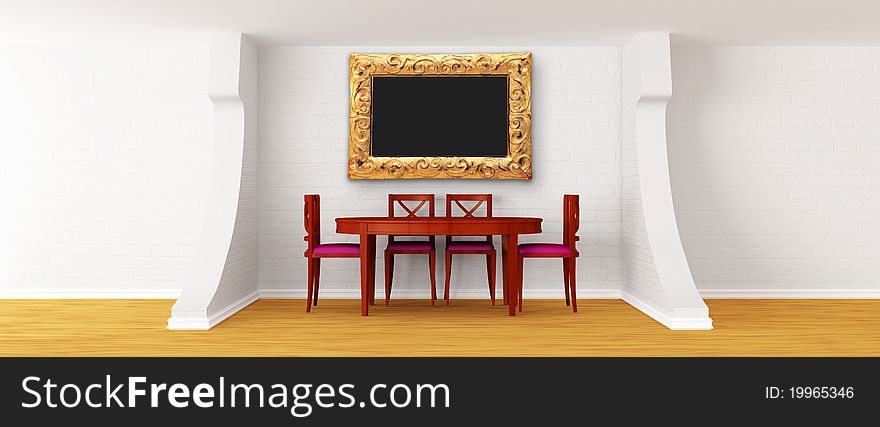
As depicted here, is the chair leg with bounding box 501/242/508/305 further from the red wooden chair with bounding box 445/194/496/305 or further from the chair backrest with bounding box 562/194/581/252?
the chair backrest with bounding box 562/194/581/252

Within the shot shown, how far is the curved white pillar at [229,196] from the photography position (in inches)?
199

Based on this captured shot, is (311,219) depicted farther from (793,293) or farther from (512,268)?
(793,293)

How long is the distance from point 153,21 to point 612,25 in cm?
361

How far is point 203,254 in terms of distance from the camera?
514cm

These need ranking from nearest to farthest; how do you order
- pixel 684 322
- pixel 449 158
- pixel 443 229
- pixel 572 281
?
pixel 684 322 → pixel 443 229 → pixel 572 281 → pixel 449 158

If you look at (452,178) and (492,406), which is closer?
(492,406)

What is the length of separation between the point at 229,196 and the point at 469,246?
198 centimetres

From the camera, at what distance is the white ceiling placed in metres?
4.86

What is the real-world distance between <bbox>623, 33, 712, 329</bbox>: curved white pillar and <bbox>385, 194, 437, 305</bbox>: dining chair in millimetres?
1708

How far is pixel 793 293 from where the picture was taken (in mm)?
6164

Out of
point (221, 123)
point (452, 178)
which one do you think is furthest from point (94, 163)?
point (452, 178)

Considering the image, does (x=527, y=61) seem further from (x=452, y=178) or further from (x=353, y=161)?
(x=353, y=161)

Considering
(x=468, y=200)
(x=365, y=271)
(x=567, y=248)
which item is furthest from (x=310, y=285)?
(x=567, y=248)

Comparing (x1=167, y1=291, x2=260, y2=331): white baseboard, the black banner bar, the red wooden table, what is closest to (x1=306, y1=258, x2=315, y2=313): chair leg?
the red wooden table
